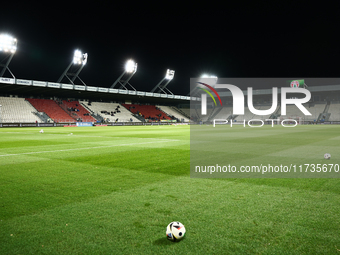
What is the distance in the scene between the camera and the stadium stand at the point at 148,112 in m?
72.5

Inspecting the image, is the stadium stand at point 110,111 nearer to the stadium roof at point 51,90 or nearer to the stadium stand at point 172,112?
the stadium roof at point 51,90

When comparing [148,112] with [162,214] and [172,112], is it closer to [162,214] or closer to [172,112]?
[172,112]

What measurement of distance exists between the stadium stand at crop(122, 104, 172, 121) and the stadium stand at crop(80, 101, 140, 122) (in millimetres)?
3191

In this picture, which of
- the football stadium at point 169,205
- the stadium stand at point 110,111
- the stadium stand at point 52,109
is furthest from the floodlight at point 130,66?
the football stadium at point 169,205

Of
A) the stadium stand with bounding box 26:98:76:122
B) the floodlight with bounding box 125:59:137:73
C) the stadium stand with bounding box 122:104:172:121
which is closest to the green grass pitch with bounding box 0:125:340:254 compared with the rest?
the stadium stand with bounding box 26:98:76:122

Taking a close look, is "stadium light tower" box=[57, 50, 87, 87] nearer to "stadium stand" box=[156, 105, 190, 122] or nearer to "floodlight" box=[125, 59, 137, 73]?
"floodlight" box=[125, 59, 137, 73]

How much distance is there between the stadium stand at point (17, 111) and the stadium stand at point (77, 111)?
781cm

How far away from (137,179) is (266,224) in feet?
12.2

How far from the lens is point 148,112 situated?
75500 millimetres

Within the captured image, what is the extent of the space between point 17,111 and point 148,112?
35.1 m

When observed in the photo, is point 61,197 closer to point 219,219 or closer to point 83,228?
point 83,228

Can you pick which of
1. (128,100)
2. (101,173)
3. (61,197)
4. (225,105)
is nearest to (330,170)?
(101,173)

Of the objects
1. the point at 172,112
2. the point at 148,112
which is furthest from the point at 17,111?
the point at 172,112

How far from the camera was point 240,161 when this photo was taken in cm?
927
